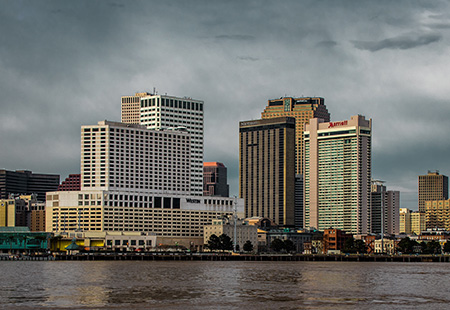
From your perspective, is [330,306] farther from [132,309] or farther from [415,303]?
[132,309]

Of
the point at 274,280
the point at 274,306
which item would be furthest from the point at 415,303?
the point at 274,280

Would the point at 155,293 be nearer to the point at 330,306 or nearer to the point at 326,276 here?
the point at 330,306

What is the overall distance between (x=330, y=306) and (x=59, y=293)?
4589 cm

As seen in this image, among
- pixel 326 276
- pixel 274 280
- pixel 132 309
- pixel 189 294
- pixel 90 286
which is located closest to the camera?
pixel 132 309

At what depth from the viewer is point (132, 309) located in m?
114

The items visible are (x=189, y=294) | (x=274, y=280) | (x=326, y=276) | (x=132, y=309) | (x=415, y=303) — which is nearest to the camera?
(x=132, y=309)

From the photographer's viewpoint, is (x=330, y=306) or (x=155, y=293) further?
(x=155, y=293)

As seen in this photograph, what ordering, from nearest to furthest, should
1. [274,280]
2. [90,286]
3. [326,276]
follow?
[90,286] → [274,280] → [326,276]

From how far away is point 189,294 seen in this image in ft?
453

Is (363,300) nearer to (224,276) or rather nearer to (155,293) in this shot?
(155,293)

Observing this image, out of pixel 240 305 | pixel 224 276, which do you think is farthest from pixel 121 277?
pixel 240 305

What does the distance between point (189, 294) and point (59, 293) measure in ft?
69.6

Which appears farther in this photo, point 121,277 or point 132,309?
point 121,277

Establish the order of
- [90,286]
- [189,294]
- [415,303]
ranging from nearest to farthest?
1. [415,303]
2. [189,294]
3. [90,286]
